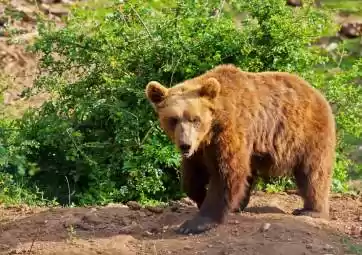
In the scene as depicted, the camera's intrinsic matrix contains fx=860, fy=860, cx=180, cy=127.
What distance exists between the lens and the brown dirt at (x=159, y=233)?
281 inches

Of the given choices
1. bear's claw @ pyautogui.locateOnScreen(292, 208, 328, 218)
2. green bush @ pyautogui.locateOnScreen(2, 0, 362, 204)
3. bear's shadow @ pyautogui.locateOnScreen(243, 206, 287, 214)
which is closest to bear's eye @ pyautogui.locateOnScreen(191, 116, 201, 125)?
bear's shadow @ pyautogui.locateOnScreen(243, 206, 287, 214)

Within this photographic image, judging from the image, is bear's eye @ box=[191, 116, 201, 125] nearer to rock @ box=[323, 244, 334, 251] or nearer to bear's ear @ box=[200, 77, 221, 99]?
bear's ear @ box=[200, 77, 221, 99]

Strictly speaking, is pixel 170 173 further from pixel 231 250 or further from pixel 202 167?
pixel 231 250

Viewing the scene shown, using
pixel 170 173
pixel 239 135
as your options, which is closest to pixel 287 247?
pixel 239 135

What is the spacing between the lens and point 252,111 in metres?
8.09

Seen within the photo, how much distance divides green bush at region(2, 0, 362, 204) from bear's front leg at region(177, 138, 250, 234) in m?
2.01

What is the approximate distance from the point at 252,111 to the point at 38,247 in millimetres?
2358

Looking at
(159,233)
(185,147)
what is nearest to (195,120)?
(185,147)

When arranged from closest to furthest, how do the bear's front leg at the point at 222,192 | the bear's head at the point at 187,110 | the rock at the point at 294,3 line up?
the bear's head at the point at 187,110 → the bear's front leg at the point at 222,192 → the rock at the point at 294,3

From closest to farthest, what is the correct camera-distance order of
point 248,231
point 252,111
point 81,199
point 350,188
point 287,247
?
1. point 287,247
2. point 248,231
3. point 252,111
4. point 81,199
5. point 350,188

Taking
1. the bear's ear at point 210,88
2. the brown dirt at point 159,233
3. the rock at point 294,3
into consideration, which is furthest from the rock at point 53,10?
the bear's ear at point 210,88

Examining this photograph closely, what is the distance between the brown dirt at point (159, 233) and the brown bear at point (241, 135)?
234 millimetres

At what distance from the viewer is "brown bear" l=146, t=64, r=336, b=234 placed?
7.68 m

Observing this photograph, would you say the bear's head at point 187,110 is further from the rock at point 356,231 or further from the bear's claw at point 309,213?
the rock at point 356,231
